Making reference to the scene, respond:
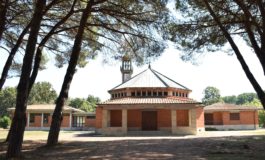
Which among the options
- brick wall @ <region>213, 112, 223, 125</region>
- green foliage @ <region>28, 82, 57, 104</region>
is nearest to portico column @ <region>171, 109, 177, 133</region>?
brick wall @ <region>213, 112, 223, 125</region>

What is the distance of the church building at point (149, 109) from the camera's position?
2931 cm

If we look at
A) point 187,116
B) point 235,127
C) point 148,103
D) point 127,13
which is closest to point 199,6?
point 127,13

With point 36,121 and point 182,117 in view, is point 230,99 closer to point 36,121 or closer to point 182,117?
point 36,121

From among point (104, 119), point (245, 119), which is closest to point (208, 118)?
point (245, 119)

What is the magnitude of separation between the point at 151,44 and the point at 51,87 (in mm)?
63449

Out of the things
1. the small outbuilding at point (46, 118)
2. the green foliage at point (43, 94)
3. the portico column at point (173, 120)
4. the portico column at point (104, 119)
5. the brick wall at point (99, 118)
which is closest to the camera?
the portico column at point (173, 120)

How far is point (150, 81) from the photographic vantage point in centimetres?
3391

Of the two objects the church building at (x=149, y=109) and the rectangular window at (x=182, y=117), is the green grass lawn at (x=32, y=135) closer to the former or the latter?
the church building at (x=149, y=109)

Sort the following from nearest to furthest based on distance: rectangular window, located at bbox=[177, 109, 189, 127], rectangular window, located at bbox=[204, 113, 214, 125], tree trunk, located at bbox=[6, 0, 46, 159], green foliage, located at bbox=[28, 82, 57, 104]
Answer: tree trunk, located at bbox=[6, 0, 46, 159] → rectangular window, located at bbox=[177, 109, 189, 127] → rectangular window, located at bbox=[204, 113, 214, 125] → green foliage, located at bbox=[28, 82, 57, 104]

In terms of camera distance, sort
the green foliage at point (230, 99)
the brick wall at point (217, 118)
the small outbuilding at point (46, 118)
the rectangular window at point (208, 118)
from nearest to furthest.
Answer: the brick wall at point (217, 118) < the rectangular window at point (208, 118) < the small outbuilding at point (46, 118) < the green foliage at point (230, 99)

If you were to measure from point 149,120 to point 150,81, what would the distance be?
13.9 feet

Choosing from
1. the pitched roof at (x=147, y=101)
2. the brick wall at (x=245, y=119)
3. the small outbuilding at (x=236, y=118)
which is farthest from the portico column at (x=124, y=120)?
the brick wall at (x=245, y=119)

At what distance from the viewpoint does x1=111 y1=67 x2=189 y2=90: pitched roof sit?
32906 mm

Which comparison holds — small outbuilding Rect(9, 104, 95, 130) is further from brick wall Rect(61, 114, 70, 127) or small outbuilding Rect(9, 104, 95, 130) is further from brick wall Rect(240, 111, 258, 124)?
brick wall Rect(240, 111, 258, 124)
